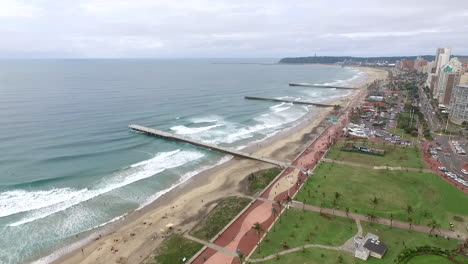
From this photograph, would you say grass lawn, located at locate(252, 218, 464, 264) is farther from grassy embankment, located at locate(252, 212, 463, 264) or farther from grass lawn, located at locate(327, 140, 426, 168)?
grass lawn, located at locate(327, 140, 426, 168)

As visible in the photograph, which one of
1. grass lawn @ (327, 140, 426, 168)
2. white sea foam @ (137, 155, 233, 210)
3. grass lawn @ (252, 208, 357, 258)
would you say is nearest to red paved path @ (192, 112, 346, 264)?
grass lawn @ (252, 208, 357, 258)

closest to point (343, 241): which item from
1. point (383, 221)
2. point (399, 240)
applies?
point (399, 240)

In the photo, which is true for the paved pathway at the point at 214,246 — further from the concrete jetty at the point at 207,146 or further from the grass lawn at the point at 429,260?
the concrete jetty at the point at 207,146

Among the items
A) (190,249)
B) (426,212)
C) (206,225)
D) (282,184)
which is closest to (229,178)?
(282,184)

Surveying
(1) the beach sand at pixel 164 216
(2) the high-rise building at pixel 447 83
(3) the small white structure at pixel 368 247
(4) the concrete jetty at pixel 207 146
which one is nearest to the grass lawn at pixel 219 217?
(1) the beach sand at pixel 164 216

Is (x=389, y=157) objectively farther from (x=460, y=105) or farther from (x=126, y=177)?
(x=126, y=177)

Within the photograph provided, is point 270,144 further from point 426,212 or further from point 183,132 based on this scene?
point 426,212
